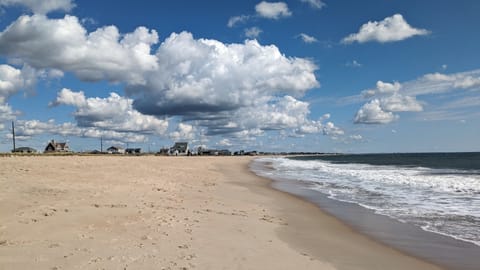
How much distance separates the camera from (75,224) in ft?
31.0

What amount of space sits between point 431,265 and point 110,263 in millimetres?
6239

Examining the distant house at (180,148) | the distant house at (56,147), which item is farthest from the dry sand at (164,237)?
the distant house at (180,148)

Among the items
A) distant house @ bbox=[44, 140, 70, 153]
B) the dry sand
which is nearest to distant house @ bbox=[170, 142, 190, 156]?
distant house @ bbox=[44, 140, 70, 153]

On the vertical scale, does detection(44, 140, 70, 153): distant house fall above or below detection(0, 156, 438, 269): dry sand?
above

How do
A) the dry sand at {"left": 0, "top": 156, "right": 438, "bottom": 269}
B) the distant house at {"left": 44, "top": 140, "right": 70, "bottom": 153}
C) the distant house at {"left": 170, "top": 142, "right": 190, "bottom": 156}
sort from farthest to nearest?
the distant house at {"left": 170, "top": 142, "right": 190, "bottom": 156}, the distant house at {"left": 44, "top": 140, "right": 70, "bottom": 153}, the dry sand at {"left": 0, "top": 156, "right": 438, "bottom": 269}

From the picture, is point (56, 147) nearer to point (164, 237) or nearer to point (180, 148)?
point (180, 148)

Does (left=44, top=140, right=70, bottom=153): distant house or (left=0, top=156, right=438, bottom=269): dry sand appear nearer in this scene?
(left=0, top=156, right=438, bottom=269): dry sand

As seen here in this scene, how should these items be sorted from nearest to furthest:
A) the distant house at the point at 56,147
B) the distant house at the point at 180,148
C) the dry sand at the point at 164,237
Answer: the dry sand at the point at 164,237 → the distant house at the point at 56,147 → the distant house at the point at 180,148

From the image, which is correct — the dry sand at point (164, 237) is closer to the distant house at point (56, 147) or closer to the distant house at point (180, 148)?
the distant house at point (56, 147)

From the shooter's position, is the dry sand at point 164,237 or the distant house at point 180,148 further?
the distant house at point 180,148

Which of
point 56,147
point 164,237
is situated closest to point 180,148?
point 56,147

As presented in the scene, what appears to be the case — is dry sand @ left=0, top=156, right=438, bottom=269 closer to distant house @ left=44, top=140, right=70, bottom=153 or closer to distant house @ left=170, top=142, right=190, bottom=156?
distant house @ left=44, top=140, right=70, bottom=153

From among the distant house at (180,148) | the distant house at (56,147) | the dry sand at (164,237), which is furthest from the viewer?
the distant house at (180,148)

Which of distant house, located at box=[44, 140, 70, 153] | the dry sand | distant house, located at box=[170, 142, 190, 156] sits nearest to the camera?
the dry sand
